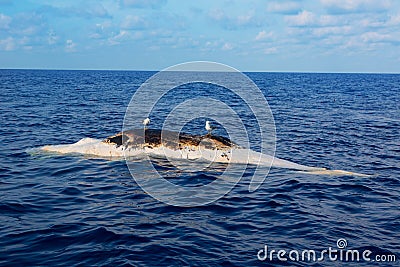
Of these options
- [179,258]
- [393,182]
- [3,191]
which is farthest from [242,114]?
[179,258]

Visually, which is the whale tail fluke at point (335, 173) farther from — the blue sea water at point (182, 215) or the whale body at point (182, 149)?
the blue sea water at point (182, 215)

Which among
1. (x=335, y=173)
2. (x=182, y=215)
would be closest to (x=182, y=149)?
(x=182, y=215)

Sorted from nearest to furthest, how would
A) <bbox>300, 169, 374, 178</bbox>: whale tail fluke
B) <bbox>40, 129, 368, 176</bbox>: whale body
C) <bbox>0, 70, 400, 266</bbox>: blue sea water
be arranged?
<bbox>0, 70, 400, 266</bbox>: blue sea water < <bbox>300, 169, 374, 178</bbox>: whale tail fluke < <bbox>40, 129, 368, 176</bbox>: whale body

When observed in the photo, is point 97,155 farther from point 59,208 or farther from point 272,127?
point 272,127

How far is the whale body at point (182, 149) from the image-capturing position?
18453 millimetres

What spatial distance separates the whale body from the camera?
18.5 m

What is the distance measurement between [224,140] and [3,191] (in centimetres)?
979

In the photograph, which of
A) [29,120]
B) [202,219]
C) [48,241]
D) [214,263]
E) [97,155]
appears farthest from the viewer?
[29,120]

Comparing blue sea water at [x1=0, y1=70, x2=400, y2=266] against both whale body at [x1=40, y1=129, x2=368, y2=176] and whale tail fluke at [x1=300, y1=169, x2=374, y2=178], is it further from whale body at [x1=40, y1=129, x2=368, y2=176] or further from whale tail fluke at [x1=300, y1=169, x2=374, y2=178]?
whale body at [x1=40, y1=129, x2=368, y2=176]

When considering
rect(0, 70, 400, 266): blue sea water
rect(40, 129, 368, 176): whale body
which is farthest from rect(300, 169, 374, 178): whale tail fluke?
rect(0, 70, 400, 266): blue sea water

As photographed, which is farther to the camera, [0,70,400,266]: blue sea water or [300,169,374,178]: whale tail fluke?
[300,169,374,178]: whale tail fluke

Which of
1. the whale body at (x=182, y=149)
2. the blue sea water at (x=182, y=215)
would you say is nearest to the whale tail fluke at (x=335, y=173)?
the whale body at (x=182, y=149)

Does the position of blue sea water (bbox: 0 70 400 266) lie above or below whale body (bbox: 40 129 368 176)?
below

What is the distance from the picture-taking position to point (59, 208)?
41.8 feet
